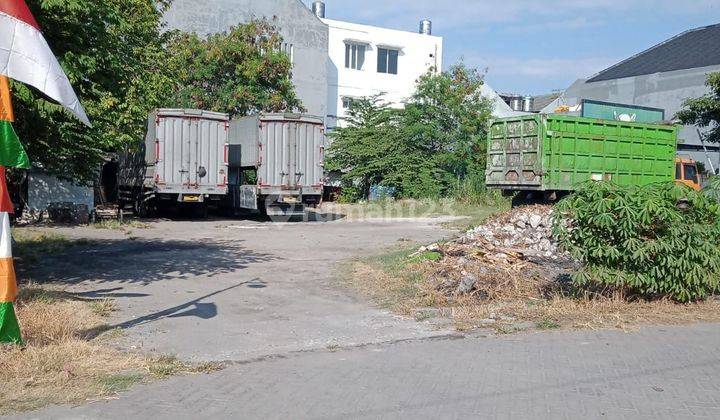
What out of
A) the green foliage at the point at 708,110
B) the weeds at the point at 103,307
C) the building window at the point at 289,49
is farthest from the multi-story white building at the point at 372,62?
the weeds at the point at 103,307

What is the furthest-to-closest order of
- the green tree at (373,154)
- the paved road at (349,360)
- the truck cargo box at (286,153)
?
the green tree at (373,154)
the truck cargo box at (286,153)
the paved road at (349,360)

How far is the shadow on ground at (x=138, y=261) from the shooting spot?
38.4 ft

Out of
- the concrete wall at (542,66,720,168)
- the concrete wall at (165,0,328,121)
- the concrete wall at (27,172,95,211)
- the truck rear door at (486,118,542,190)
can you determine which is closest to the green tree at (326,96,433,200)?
the concrete wall at (165,0,328,121)

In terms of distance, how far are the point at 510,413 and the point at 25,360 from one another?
4269 millimetres

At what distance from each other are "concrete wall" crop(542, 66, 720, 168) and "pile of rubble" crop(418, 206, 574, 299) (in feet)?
72.9

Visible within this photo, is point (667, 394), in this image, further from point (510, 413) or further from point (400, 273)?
point (400, 273)

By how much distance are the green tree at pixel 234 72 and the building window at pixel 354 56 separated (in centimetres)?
924

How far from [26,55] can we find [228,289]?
538 centimetres

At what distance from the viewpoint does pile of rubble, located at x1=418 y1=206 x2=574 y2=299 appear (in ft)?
33.5

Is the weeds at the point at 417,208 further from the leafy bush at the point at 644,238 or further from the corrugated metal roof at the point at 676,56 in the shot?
the leafy bush at the point at 644,238

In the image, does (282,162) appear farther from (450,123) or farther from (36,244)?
(450,123)

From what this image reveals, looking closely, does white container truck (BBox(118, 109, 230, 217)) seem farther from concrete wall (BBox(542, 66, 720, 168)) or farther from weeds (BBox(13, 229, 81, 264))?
concrete wall (BBox(542, 66, 720, 168))

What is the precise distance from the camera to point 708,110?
26812 millimetres

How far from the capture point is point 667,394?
589 centimetres
